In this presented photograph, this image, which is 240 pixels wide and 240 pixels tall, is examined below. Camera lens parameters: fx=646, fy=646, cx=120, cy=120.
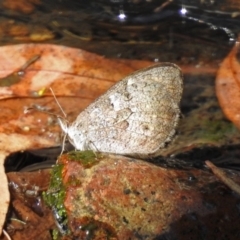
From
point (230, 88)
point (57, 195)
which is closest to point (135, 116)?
point (230, 88)

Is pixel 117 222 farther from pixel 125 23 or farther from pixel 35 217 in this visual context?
pixel 125 23

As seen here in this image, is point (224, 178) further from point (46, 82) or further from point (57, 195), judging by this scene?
point (46, 82)

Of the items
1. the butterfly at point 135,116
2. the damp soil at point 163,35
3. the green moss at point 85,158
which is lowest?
the damp soil at point 163,35

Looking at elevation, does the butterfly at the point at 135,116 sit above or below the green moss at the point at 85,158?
below

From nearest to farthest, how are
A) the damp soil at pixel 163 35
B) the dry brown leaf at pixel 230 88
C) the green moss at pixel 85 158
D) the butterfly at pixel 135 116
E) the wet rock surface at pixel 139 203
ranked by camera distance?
Result: the wet rock surface at pixel 139 203 < the green moss at pixel 85 158 < the butterfly at pixel 135 116 < the dry brown leaf at pixel 230 88 < the damp soil at pixel 163 35

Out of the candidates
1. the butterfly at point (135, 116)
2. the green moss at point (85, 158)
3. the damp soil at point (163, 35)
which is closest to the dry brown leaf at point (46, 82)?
the damp soil at point (163, 35)

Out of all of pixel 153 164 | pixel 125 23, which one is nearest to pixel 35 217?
pixel 153 164

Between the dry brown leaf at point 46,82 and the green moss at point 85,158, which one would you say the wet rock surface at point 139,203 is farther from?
the dry brown leaf at point 46,82
